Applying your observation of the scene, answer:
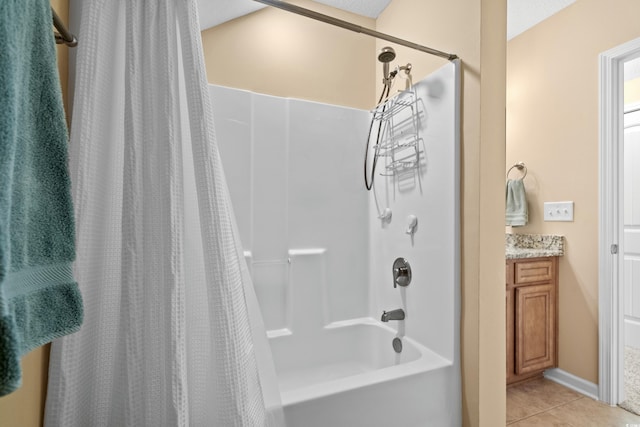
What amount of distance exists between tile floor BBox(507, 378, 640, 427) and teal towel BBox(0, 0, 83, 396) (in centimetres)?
228

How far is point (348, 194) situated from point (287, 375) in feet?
3.86

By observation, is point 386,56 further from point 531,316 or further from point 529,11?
point 531,316

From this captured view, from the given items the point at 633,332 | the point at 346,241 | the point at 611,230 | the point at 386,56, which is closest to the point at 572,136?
the point at 611,230

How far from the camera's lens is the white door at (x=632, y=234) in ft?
9.32

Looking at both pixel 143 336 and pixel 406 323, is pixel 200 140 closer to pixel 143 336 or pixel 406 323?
pixel 143 336

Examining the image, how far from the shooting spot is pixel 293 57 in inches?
81.6

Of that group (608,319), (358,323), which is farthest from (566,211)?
(358,323)

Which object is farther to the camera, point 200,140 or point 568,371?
point 568,371

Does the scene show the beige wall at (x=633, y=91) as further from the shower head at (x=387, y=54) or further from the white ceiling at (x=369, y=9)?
the shower head at (x=387, y=54)

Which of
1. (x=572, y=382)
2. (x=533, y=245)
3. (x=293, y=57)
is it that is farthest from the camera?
(x=533, y=245)

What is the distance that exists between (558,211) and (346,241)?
165 cm

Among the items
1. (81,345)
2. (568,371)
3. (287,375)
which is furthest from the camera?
(568,371)

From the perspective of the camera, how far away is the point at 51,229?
17.4 inches

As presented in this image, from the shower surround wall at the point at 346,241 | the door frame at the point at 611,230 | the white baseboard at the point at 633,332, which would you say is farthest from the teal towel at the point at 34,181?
the white baseboard at the point at 633,332
